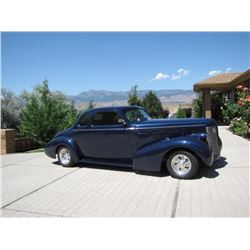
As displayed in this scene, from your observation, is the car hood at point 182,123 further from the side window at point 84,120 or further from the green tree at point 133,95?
the green tree at point 133,95

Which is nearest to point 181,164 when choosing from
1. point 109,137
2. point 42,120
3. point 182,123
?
point 182,123

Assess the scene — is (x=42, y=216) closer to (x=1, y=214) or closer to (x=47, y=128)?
(x=1, y=214)

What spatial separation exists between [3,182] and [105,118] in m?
2.77

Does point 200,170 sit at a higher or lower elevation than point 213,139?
lower

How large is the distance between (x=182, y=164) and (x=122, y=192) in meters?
1.49

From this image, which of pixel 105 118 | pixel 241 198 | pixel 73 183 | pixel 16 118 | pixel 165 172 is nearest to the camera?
pixel 241 198

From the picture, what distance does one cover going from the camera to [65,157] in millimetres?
8211

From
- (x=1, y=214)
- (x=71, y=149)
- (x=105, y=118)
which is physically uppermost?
(x=105, y=118)

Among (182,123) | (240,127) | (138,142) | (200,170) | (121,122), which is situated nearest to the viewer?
(182,123)

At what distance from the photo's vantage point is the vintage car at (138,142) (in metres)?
6.28

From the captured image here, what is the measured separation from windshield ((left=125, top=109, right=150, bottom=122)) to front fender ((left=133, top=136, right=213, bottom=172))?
884 millimetres

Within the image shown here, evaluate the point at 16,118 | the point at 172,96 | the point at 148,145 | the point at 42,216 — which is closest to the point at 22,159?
the point at 148,145

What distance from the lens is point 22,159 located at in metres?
9.70

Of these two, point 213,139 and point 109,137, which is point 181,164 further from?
point 109,137
